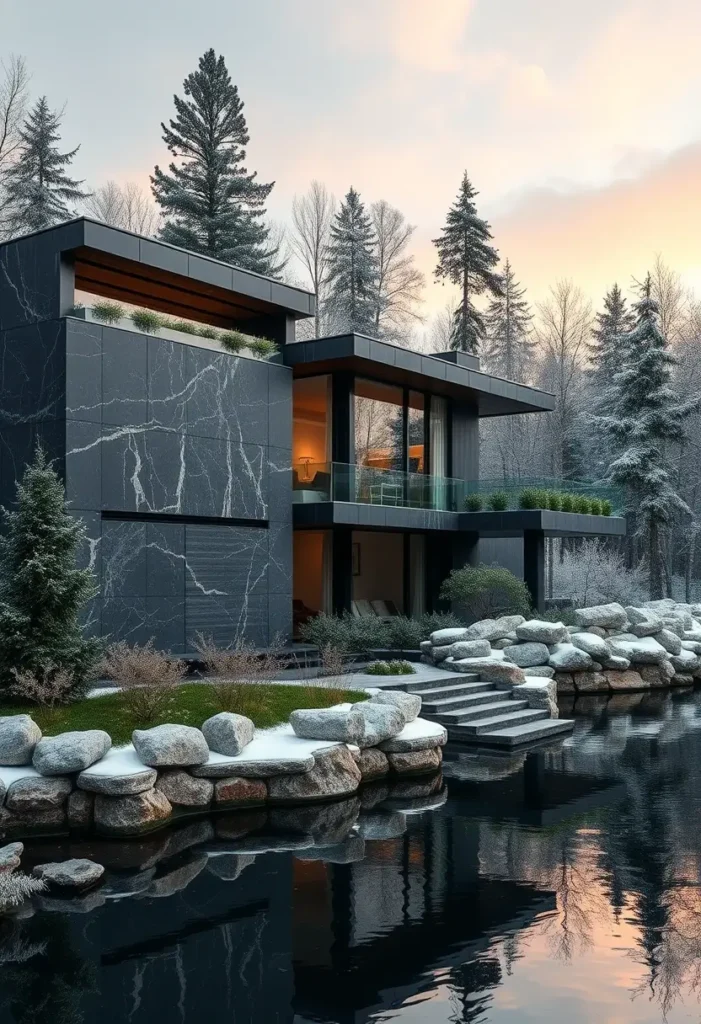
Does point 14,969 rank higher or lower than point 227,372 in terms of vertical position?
lower

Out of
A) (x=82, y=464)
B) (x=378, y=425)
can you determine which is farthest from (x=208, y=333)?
A: (x=378, y=425)

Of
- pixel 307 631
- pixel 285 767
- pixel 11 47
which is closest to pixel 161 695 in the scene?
pixel 285 767

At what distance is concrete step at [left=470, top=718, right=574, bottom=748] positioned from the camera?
40.7 feet

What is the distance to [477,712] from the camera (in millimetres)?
13242

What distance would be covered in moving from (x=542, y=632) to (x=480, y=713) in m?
4.08

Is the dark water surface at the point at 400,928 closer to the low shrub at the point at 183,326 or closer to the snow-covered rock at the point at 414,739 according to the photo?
the snow-covered rock at the point at 414,739

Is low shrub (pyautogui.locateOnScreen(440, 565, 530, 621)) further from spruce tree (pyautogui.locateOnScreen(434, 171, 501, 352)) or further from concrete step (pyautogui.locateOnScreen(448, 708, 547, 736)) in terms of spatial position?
spruce tree (pyautogui.locateOnScreen(434, 171, 501, 352))

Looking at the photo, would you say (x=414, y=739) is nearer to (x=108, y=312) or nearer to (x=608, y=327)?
(x=108, y=312)

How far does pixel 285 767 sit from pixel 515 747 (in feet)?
13.7

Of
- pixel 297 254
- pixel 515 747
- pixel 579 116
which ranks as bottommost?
pixel 515 747

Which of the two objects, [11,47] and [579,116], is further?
[11,47]

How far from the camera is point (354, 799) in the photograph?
976 cm

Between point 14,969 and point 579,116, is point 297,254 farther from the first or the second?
point 14,969

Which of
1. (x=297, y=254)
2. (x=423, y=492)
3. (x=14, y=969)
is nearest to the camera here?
(x=14, y=969)
